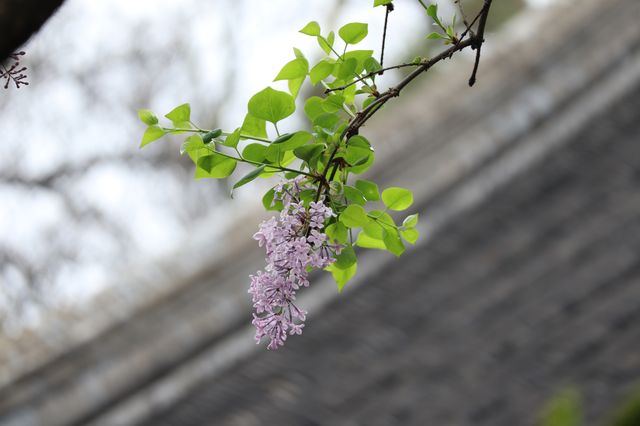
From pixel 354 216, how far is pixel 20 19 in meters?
0.26

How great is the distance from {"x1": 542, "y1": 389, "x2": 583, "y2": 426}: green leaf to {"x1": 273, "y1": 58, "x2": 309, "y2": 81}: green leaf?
91.5 inches

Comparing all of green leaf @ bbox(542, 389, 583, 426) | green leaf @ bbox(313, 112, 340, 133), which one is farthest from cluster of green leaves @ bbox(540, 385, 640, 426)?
green leaf @ bbox(313, 112, 340, 133)

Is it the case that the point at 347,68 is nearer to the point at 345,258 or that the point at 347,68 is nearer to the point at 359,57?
the point at 359,57

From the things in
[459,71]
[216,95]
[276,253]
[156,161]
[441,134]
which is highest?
[216,95]

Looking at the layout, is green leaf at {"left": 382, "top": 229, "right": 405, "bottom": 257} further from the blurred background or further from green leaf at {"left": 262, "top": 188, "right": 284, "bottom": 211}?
the blurred background

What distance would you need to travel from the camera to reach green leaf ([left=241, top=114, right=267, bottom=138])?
2.28 feet

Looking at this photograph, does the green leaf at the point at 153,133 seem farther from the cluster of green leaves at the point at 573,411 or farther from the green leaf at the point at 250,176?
the cluster of green leaves at the point at 573,411

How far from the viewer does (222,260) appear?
256 centimetres

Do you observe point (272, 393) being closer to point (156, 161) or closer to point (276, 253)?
point (276, 253)

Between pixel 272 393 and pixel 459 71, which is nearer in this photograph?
pixel 272 393

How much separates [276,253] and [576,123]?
2.07 metres

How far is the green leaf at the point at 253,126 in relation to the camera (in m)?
0.69

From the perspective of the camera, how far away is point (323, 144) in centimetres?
67

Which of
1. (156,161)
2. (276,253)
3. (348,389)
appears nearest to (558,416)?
(348,389)
